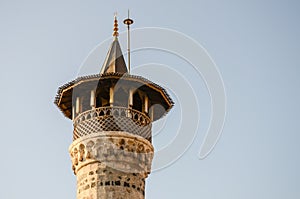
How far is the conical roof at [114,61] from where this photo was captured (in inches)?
872

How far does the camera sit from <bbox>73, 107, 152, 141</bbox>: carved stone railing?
21109mm

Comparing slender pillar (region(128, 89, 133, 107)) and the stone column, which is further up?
slender pillar (region(128, 89, 133, 107))

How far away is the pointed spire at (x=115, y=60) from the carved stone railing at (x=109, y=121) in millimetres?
1290

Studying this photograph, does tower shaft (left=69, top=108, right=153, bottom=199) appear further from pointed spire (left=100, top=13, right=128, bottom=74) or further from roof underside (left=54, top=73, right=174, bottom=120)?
pointed spire (left=100, top=13, right=128, bottom=74)

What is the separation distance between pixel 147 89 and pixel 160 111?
1122 millimetres

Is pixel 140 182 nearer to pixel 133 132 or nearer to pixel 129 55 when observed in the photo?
pixel 133 132

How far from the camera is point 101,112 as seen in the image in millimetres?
21281

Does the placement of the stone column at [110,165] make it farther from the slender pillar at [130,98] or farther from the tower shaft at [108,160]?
the slender pillar at [130,98]

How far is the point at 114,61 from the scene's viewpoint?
22375mm

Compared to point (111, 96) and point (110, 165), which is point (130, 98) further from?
point (110, 165)

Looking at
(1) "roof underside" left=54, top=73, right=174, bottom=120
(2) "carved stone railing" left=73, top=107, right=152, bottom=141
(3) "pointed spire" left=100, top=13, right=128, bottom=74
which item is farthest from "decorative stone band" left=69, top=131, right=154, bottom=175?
(3) "pointed spire" left=100, top=13, right=128, bottom=74

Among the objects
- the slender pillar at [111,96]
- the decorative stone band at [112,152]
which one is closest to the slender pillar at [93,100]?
the slender pillar at [111,96]

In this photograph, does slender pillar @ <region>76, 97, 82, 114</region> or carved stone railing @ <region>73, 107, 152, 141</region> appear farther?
slender pillar @ <region>76, 97, 82, 114</region>

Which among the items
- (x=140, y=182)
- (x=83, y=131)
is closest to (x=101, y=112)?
(x=83, y=131)
